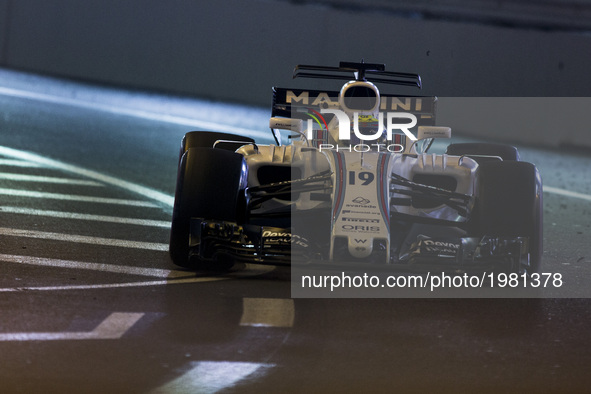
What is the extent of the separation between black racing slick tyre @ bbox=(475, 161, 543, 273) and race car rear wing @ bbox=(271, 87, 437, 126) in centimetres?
179

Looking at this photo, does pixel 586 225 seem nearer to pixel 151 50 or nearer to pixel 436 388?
pixel 436 388

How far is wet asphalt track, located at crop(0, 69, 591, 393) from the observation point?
4.49 metres

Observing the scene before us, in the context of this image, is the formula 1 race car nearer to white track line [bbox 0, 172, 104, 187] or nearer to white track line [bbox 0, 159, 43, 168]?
white track line [bbox 0, 172, 104, 187]

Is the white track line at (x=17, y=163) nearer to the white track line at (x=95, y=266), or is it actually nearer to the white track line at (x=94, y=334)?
the white track line at (x=95, y=266)

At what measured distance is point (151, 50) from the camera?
17750 millimetres

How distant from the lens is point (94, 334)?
5.07 m

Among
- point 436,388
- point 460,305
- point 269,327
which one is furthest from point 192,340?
point 460,305

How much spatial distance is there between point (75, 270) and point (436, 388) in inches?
126

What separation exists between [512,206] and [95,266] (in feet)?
9.79

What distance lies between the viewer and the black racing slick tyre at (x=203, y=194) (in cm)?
689

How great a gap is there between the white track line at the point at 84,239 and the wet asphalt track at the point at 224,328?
2cm

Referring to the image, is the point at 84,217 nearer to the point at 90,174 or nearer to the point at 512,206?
the point at 90,174

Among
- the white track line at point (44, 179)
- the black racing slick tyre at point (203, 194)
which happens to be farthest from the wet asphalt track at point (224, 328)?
the white track line at point (44, 179)

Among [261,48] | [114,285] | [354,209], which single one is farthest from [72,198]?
[261,48]
